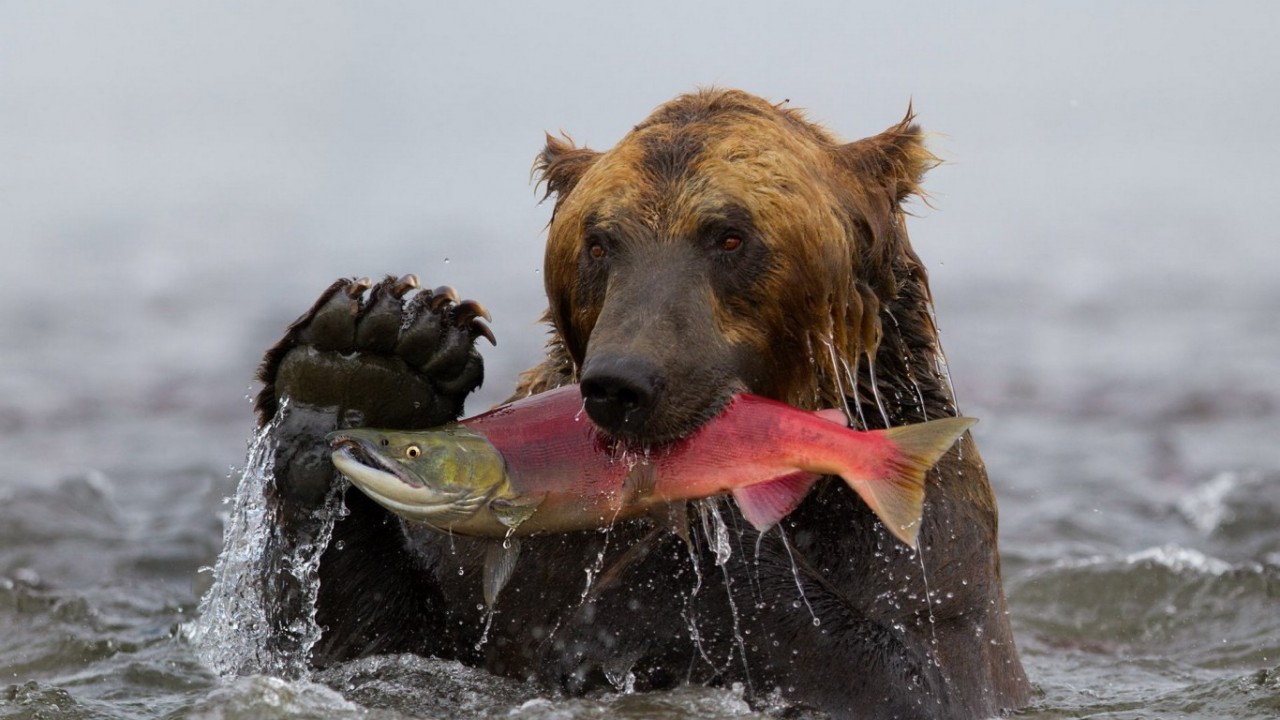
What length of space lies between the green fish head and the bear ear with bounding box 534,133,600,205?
41.4 inches

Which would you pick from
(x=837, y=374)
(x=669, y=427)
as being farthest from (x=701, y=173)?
(x=669, y=427)

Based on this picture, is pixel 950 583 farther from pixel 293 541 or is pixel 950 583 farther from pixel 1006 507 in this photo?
pixel 1006 507

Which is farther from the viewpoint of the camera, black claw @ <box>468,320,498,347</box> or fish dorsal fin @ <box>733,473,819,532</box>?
black claw @ <box>468,320,498,347</box>

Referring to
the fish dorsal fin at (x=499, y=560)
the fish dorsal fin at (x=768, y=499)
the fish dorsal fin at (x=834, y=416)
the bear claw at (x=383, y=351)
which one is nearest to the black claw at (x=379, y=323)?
the bear claw at (x=383, y=351)

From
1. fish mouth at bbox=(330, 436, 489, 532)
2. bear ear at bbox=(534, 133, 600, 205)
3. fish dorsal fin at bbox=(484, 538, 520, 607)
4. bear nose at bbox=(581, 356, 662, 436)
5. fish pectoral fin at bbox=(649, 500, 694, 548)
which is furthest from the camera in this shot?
bear ear at bbox=(534, 133, 600, 205)

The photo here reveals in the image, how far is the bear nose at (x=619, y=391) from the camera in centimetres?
→ 395

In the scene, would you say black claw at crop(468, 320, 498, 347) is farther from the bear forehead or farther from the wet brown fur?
the bear forehead

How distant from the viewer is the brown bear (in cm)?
444

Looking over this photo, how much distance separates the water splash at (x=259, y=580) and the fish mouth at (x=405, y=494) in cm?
60

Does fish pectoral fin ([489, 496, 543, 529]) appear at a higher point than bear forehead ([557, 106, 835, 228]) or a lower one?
lower

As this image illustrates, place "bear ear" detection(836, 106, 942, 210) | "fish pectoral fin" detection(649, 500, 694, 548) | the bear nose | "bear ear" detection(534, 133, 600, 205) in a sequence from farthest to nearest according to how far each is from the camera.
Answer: "bear ear" detection(534, 133, 600, 205)
"bear ear" detection(836, 106, 942, 210)
"fish pectoral fin" detection(649, 500, 694, 548)
the bear nose

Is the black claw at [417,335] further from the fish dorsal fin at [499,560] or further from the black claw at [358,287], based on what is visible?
the fish dorsal fin at [499,560]

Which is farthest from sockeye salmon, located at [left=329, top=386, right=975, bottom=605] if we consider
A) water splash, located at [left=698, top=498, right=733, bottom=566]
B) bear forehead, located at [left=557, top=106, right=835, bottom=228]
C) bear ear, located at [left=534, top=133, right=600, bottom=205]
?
bear ear, located at [left=534, top=133, right=600, bottom=205]

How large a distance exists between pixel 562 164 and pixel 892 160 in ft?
2.93
